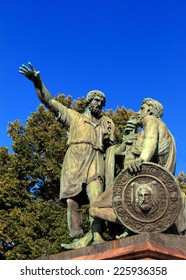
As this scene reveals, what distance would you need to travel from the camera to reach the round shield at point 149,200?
23.2 feet

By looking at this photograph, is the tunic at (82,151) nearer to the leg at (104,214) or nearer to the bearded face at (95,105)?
the bearded face at (95,105)

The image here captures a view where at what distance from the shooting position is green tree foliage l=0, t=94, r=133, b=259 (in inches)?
830

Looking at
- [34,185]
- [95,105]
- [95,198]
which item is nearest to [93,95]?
[95,105]

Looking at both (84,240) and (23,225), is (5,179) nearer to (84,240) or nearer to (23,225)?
(23,225)

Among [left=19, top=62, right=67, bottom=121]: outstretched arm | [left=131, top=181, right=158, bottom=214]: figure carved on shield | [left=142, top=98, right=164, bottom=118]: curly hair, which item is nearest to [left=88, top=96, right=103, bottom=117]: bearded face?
[left=19, top=62, right=67, bottom=121]: outstretched arm

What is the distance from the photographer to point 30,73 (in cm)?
875

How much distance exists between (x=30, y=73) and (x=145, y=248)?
12.2 ft

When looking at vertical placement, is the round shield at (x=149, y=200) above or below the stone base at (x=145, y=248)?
above

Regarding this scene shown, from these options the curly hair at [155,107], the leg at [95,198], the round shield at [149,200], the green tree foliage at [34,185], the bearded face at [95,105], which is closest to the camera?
the round shield at [149,200]

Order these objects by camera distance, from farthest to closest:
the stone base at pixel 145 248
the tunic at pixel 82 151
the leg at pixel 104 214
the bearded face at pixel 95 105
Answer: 1. the bearded face at pixel 95 105
2. the tunic at pixel 82 151
3. the leg at pixel 104 214
4. the stone base at pixel 145 248

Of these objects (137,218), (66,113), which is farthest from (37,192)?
(137,218)

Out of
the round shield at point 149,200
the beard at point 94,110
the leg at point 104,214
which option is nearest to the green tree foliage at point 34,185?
the beard at point 94,110

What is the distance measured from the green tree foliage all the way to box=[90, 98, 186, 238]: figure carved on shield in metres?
12.3
